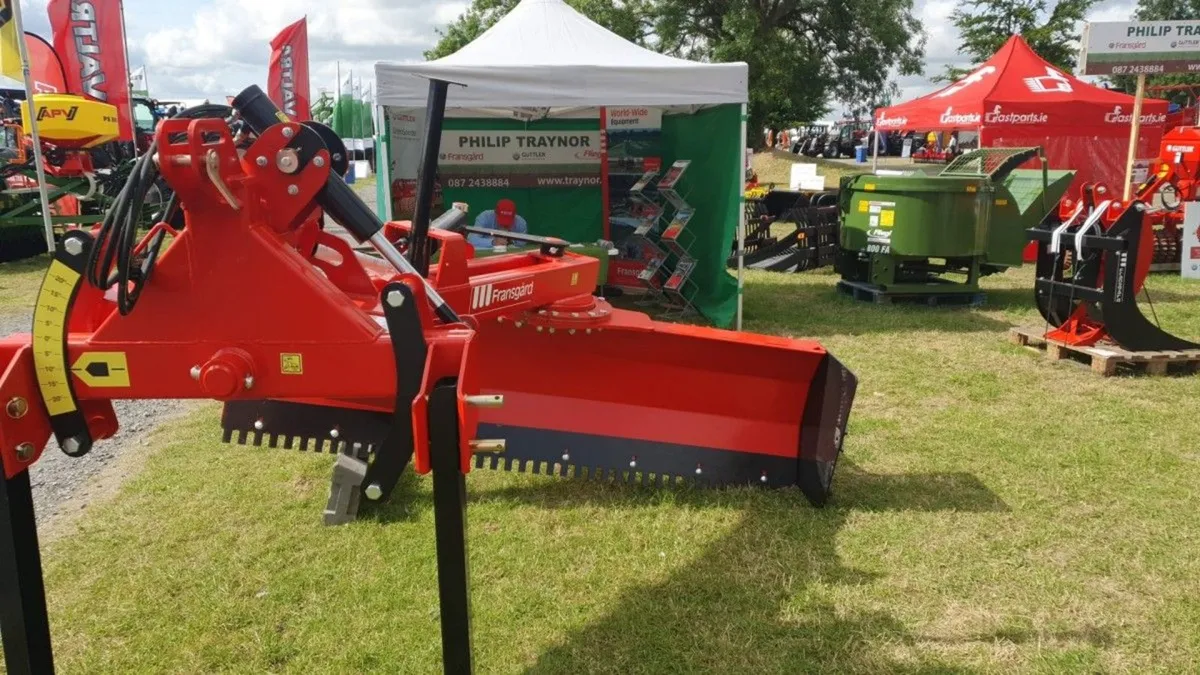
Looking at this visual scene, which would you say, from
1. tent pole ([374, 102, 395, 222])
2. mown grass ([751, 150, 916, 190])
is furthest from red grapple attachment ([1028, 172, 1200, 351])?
mown grass ([751, 150, 916, 190])

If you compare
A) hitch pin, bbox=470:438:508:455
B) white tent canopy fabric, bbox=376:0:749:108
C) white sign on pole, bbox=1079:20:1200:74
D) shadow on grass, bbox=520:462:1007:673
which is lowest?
shadow on grass, bbox=520:462:1007:673

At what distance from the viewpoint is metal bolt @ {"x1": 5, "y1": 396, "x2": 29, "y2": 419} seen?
1858mm

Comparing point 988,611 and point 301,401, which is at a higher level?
point 301,401

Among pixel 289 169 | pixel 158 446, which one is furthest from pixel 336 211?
pixel 158 446

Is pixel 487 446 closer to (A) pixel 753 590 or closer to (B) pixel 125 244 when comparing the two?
(B) pixel 125 244

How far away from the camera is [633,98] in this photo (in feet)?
22.0

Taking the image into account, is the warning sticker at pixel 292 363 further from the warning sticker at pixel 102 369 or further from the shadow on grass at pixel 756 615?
the shadow on grass at pixel 756 615

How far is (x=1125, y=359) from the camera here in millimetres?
5777

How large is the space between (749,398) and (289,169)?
2.13 meters

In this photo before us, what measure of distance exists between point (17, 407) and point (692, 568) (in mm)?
2241

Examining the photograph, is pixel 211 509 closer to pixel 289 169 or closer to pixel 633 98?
pixel 289 169

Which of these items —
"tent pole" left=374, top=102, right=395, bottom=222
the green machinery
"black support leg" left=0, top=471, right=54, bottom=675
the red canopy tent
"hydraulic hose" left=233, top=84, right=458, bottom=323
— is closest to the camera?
"black support leg" left=0, top=471, right=54, bottom=675

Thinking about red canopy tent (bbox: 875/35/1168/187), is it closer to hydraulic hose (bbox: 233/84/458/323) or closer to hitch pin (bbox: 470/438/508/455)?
hydraulic hose (bbox: 233/84/458/323)

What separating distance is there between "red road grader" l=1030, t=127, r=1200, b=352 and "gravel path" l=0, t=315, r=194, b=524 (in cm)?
604
